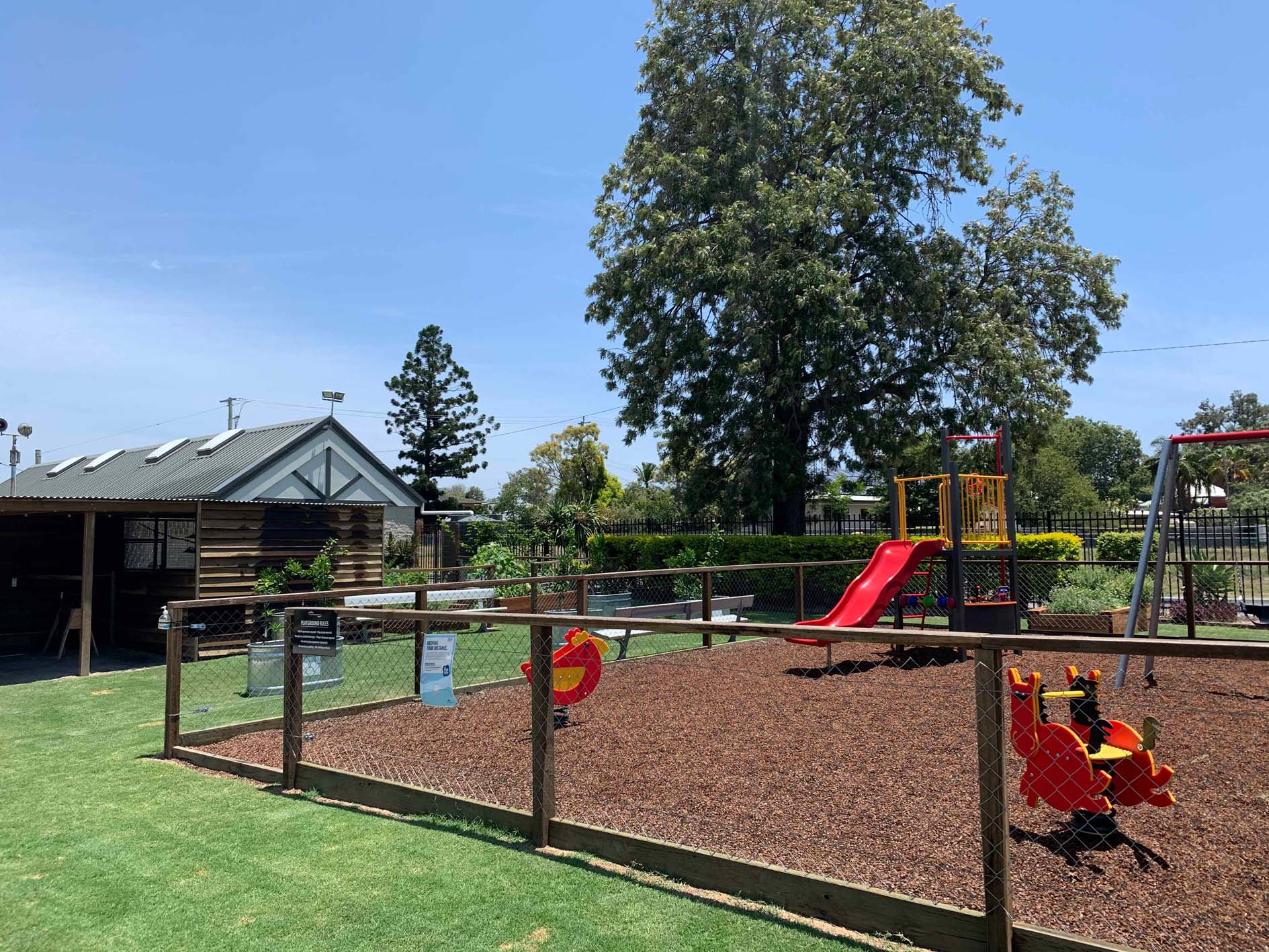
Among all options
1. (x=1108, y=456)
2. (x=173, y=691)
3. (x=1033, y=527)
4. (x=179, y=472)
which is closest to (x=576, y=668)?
(x=173, y=691)

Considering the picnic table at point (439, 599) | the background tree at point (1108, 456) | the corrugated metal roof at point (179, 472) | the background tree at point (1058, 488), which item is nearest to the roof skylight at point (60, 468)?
the corrugated metal roof at point (179, 472)

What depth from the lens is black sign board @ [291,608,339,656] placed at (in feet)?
20.1

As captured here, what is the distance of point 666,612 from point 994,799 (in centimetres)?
940

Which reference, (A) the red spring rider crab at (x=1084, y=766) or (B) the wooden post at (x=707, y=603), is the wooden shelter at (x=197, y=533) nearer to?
(B) the wooden post at (x=707, y=603)

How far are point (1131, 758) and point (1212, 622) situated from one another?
450 inches

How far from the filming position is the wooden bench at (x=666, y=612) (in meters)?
11.1

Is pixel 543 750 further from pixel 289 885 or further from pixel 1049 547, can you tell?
pixel 1049 547

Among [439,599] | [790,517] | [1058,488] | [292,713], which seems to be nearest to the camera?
[292,713]

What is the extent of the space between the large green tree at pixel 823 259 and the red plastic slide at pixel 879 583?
30.4 ft

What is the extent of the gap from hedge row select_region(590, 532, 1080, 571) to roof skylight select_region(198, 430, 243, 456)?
861 cm

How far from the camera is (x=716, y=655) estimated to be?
1113 cm

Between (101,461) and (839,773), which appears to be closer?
(839,773)

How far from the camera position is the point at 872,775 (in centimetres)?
558

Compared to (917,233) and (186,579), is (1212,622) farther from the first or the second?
(186,579)
